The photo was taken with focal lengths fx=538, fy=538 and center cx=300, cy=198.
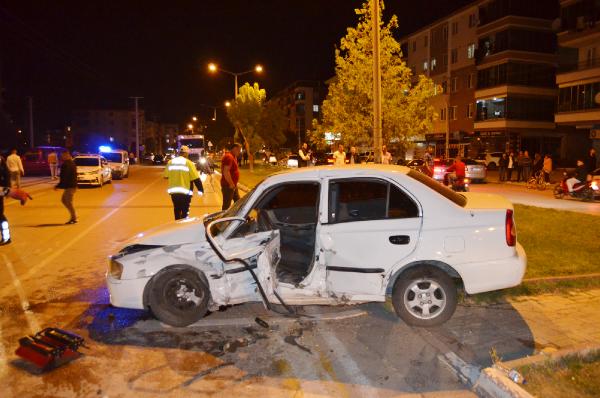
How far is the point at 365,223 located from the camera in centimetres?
561

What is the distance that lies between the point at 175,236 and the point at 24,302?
2422mm

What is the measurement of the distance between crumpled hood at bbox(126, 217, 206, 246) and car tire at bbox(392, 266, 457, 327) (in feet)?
7.11

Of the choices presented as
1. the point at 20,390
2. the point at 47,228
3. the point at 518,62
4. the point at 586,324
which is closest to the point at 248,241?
the point at 20,390

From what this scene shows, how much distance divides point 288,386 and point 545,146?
52.6 metres

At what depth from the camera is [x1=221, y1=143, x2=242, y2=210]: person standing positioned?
38.7ft

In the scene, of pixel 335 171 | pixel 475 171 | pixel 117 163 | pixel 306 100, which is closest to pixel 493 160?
pixel 475 171

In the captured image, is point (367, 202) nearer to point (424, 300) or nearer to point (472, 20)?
point (424, 300)

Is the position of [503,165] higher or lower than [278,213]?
higher

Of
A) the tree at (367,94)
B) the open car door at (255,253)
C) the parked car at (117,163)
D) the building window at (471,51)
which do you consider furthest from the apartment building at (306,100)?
the open car door at (255,253)

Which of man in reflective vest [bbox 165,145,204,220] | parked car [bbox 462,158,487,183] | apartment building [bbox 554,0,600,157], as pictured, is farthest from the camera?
apartment building [bbox 554,0,600,157]

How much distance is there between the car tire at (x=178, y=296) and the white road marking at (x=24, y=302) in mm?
1315

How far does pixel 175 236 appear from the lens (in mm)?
5852

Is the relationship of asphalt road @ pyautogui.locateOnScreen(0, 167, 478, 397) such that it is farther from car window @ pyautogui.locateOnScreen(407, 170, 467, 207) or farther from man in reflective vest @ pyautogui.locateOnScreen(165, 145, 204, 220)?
man in reflective vest @ pyautogui.locateOnScreen(165, 145, 204, 220)

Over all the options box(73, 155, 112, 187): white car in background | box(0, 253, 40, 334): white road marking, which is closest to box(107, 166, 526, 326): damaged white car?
box(0, 253, 40, 334): white road marking
